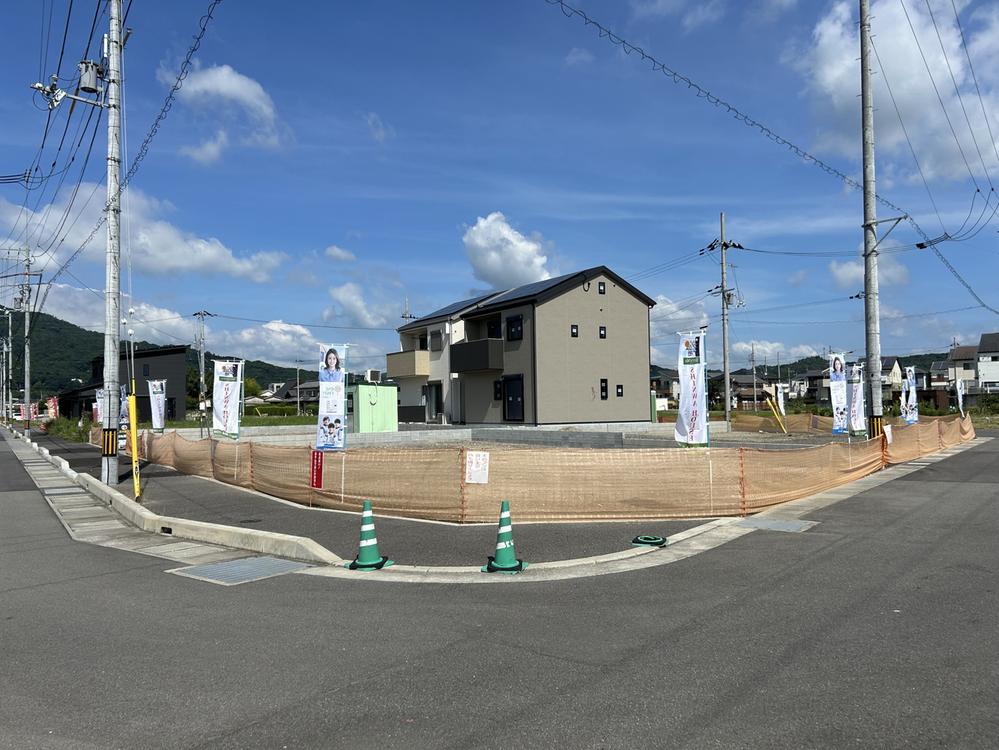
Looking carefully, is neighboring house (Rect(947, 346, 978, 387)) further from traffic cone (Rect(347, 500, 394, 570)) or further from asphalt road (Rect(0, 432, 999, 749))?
traffic cone (Rect(347, 500, 394, 570))

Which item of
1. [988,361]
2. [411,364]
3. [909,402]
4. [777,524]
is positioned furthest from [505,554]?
[988,361]

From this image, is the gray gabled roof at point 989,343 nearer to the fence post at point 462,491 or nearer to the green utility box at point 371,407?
the green utility box at point 371,407

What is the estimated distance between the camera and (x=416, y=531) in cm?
1041

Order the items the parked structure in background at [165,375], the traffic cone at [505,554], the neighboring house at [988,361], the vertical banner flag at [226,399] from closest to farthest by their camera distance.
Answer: the traffic cone at [505,554], the vertical banner flag at [226,399], the parked structure in background at [165,375], the neighboring house at [988,361]

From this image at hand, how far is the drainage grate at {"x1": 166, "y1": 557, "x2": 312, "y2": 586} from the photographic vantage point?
7902mm

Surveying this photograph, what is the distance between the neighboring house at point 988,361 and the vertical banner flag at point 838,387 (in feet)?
251

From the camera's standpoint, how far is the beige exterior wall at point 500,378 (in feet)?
125

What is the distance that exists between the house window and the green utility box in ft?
25.4

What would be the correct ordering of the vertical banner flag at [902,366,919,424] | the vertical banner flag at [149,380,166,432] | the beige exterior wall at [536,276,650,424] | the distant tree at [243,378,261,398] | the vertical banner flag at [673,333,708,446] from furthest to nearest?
the distant tree at [243,378,261,398] < the beige exterior wall at [536,276,650,424] < the vertical banner flag at [902,366,919,424] < the vertical banner flag at [149,380,166,432] < the vertical banner flag at [673,333,708,446]

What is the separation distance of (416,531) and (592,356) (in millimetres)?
30775

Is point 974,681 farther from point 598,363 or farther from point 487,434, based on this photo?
point 598,363

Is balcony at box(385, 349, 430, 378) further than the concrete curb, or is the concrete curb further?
balcony at box(385, 349, 430, 378)

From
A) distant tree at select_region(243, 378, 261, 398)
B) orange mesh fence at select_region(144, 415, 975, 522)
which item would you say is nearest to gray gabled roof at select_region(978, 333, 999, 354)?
orange mesh fence at select_region(144, 415, 975, 522)

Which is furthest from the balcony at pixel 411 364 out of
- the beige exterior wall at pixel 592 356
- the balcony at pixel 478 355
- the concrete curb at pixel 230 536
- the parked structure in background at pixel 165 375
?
the concrete curb at pixel 230 536
